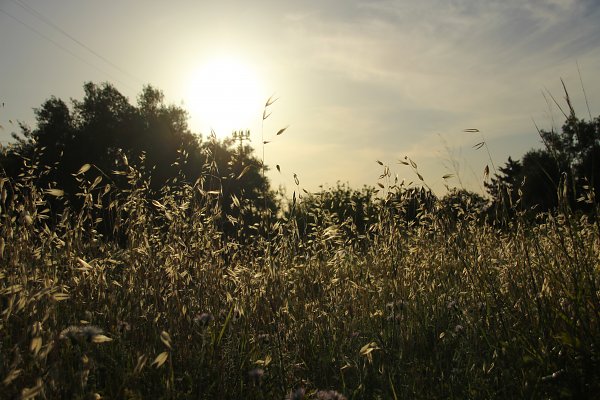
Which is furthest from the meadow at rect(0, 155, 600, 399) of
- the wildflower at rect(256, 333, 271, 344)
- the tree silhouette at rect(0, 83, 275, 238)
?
the tree silhouette at rect(0, 83, 275, 238)

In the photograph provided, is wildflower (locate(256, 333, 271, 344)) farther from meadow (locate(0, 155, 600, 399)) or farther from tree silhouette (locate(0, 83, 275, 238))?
tree silhouette (locate(0, 83, 275, 238))

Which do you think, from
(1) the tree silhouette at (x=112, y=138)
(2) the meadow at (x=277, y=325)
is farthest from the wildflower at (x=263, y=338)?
(1) the tree silhouette at (x=112, y=138)

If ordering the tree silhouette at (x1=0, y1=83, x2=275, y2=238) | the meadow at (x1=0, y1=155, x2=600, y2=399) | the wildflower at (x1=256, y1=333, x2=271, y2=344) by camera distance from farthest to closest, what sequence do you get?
the tree silhouette at (x1=0, y1=83, x2=275, y2=238) → the wildflower at (x1=256, y1=333, x2=271, y2=344) → the meadow at (x1=0, y1=155, x2=600, y2=399)

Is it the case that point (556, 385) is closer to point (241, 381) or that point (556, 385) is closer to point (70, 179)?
point (241, 381)

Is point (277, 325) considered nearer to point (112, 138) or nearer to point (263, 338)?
point (263, 338)

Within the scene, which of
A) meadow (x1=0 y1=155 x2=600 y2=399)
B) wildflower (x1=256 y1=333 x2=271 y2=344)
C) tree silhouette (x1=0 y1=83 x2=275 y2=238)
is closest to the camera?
meadow (x1=0 y1=155 x2=600 y2=399)

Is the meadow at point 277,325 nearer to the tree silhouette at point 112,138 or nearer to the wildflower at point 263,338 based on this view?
the wildflower at point 263,338

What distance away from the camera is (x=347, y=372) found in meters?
2.79

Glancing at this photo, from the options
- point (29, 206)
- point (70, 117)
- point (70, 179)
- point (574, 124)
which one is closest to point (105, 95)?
point (70, 117)

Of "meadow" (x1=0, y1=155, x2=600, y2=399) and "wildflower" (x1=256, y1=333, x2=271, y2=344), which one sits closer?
"meadow" (x1=0, y1=155, x2=600, y2=399)

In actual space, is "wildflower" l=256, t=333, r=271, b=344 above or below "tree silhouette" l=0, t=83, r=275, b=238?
below

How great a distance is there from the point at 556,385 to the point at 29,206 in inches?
119

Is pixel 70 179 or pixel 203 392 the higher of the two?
pixel 70 179

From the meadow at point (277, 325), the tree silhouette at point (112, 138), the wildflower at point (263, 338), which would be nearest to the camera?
the meadow at point (277, 325)
